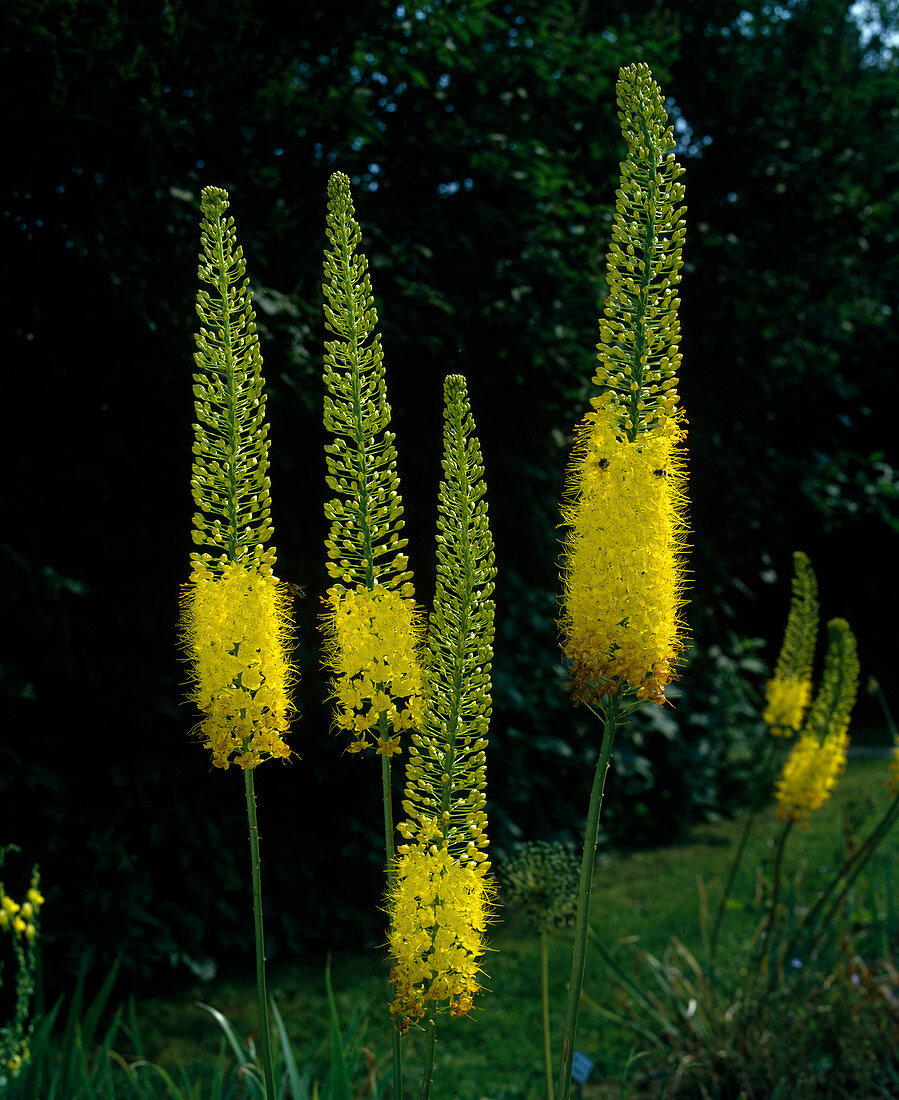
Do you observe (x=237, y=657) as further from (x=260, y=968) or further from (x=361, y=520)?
(x=260, y=968)

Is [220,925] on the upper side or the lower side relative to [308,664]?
lower

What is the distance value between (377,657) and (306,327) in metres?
3.64

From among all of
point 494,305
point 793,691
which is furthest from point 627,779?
point 494,305

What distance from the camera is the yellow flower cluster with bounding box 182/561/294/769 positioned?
2.08 meters

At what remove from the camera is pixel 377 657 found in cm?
212

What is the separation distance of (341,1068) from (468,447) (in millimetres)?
2200

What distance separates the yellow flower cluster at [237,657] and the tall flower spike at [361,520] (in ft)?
0.49

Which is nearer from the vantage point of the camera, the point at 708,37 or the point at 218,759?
the point at 218,759

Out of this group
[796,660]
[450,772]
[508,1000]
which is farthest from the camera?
[508,1000]

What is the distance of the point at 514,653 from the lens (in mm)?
7461

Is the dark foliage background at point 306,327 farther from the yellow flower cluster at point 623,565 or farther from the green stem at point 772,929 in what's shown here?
the yellow flower cluster at point 623,565

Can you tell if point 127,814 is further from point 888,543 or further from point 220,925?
point 888,543

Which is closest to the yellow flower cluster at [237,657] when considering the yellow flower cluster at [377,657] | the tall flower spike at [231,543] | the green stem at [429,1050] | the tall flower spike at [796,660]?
the tall flower spike at [231,543]

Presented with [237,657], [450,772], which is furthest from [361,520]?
[450,772]
